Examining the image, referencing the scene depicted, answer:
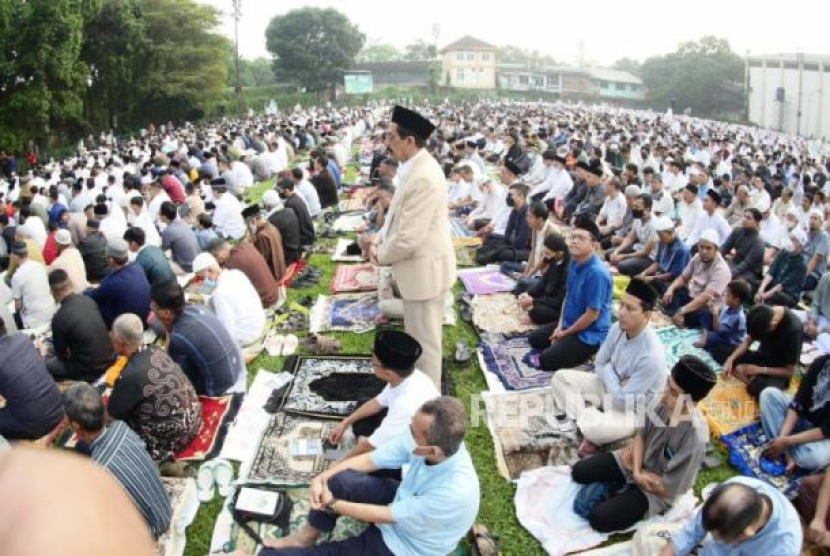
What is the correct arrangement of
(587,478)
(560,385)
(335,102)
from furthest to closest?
(335,102) < (560,385) < (587,478)

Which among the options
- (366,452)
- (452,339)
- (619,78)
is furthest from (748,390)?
(619,78)

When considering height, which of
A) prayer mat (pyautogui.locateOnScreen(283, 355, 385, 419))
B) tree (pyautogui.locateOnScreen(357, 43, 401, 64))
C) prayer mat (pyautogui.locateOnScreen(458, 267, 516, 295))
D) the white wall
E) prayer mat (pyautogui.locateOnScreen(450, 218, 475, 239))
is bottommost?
prayer mat (pyautogui.locateOnScreen(283, 355, 385, 419))

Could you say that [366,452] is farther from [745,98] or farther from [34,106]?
[745,98]

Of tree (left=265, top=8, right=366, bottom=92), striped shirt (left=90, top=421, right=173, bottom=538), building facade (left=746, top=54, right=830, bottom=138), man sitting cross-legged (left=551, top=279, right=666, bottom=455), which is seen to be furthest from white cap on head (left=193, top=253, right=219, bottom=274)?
tree (left=265, top=8, right=366, bottom=92)

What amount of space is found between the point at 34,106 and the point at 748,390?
22.8 meters

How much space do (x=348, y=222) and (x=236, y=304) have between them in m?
5.35

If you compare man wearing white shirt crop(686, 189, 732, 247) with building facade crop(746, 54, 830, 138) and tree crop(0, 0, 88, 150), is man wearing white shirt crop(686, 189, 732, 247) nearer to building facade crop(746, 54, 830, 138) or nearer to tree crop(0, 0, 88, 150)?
tree crop(0, 0, 88, 150)

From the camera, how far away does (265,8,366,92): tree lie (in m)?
46.5

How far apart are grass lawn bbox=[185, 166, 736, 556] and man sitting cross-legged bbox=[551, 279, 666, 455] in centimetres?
62

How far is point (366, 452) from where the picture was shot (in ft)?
12.1

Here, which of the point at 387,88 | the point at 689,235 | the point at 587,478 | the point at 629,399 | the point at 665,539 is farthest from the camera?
the point at 387,88

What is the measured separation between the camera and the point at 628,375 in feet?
14.4

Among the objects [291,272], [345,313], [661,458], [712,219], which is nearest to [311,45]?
[291,272]

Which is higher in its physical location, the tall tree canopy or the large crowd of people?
the tall tree canopy
